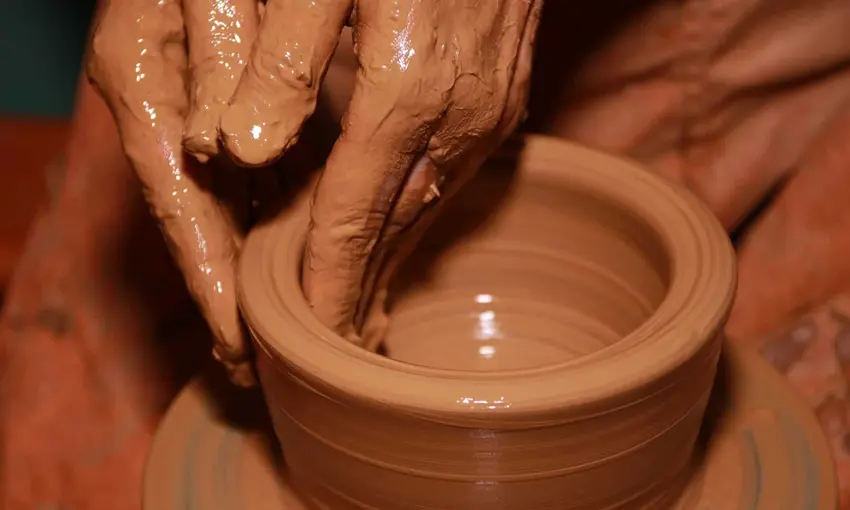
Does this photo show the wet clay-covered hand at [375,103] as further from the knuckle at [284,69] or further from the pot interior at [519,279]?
the pot interior at [519,279]

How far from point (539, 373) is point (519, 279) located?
338mm

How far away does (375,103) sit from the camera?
2.42 feet

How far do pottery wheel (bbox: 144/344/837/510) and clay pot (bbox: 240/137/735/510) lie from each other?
0.06 meters

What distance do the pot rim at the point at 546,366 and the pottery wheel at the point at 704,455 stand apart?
0.60ft

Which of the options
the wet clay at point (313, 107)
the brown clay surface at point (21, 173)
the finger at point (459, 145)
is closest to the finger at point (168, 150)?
the wet clay at point (313, 107)

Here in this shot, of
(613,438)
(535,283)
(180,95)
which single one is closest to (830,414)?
(535,283)

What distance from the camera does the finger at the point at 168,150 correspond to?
0.85 m

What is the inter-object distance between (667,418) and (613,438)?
0.05m

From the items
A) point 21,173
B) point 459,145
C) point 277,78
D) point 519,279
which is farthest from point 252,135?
point 21,173

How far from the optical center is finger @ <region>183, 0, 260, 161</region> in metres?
0.79

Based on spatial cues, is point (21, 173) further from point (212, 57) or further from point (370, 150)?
point (370, 150)

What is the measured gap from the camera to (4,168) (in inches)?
74.8

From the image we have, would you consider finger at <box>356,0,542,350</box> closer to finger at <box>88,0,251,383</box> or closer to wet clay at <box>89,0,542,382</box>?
wet clay at <box>89,0,542,382</box>

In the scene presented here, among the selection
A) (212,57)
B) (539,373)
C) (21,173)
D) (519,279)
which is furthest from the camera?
(21,173)
